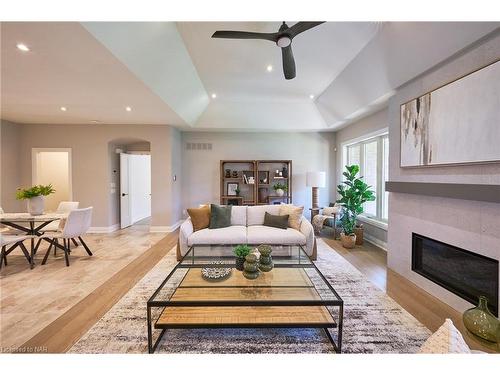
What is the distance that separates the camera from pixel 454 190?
2209 mm

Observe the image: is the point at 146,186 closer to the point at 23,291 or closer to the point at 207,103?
the point at 207,103

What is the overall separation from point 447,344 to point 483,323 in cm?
41

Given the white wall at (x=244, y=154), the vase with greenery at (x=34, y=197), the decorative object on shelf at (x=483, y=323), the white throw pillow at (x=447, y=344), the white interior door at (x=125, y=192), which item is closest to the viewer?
the white throw pillow at (x=447, y=344)

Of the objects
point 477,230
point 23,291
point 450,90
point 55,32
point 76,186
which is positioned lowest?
point 23,291

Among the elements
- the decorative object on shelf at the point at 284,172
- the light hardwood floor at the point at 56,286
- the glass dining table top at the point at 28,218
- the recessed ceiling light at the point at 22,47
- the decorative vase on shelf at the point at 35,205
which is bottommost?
the light hardwood floor at the point at 56,286

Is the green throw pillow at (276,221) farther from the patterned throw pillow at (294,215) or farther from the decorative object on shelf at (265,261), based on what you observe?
the decorative object on shelf at (265,261)

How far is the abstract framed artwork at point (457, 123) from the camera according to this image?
192 centimetres

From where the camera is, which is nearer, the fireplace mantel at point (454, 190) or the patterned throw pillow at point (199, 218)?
the fireplace mantel at point (454, 190)

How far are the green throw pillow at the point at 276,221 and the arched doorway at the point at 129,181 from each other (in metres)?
3.59

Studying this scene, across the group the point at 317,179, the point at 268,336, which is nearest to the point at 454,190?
the point at 268,336

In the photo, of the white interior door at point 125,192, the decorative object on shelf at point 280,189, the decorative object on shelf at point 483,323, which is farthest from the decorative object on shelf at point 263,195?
the decorative object on shelf at point 483,323

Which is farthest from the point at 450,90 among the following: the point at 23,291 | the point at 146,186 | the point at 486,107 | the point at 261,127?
the point at 146,186
